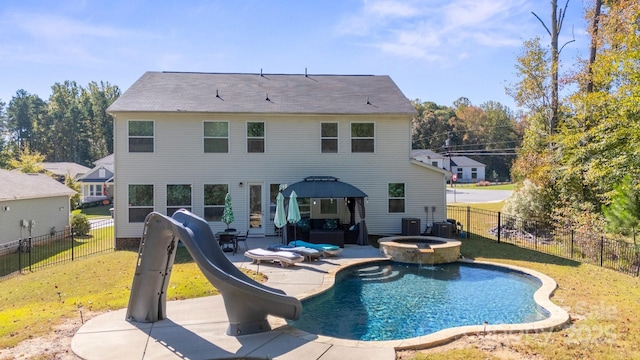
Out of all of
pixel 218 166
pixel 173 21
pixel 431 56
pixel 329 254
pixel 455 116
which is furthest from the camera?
pixel 455 116

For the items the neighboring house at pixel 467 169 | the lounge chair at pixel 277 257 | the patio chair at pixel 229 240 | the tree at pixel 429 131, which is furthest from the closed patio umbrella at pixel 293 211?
the tree at pixel 429 131

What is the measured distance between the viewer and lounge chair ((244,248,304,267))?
11.9 m

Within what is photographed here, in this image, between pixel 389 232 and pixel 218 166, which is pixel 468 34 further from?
pixel 218 166

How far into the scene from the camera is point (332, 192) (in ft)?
50.0

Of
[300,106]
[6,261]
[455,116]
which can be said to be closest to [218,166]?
[300,106]

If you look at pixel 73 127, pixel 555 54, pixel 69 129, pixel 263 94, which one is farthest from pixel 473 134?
pixel 69 129

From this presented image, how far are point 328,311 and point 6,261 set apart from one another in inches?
573

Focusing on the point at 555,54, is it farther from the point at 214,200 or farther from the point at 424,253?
the point at 214,200

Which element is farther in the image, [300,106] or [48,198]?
[48,198]

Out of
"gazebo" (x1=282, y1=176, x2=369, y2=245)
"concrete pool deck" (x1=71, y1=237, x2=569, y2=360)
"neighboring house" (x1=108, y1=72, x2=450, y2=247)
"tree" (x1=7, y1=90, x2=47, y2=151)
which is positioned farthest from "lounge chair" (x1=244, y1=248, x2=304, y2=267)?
"tree" (x1=7, y1=90, x2=47, y2=151)

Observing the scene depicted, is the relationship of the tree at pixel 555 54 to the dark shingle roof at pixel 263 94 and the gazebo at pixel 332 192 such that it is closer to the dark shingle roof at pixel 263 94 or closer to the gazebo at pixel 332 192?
the dark shingle roof at pixel 263 94

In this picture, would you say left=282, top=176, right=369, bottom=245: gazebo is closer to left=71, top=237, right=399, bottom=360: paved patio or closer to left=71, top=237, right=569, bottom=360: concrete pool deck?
left=71, top=237, right=569, bottom=360: concrete pool deck

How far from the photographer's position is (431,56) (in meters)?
20.0

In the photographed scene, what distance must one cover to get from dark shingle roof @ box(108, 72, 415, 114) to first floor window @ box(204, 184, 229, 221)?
326cm
